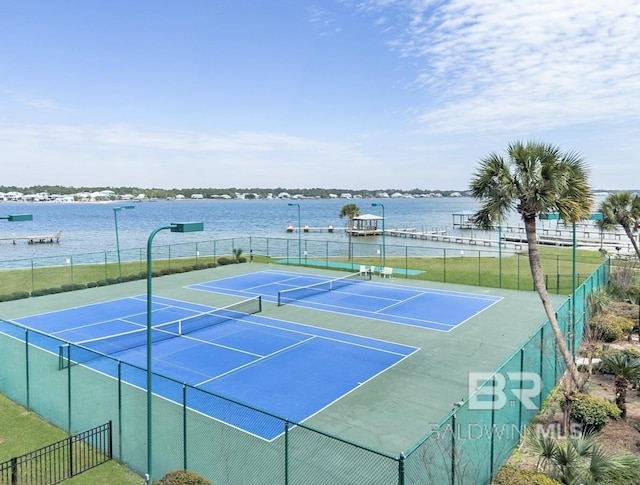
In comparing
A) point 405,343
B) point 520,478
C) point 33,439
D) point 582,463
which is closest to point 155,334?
point 33,439

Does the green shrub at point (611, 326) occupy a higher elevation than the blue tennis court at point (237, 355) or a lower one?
higher

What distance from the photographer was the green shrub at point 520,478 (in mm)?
8258

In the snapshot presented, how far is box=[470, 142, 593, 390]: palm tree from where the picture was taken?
41.5ft

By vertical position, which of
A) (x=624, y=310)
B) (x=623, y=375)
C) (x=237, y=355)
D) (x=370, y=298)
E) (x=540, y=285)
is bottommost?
(x=237, y=355)

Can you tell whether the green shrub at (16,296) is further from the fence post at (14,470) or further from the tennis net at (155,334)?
the fence post at (14,470)

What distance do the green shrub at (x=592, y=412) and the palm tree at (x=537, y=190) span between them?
0.93 metres

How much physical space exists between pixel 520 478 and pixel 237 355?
1128cm

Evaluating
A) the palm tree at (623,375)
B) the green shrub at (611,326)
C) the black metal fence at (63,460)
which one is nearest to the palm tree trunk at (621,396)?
the palm tree at (623,375)

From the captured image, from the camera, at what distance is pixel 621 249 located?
181 feet

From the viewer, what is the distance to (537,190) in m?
12.8

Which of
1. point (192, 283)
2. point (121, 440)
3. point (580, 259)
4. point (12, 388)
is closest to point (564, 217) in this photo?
point (121, 440)

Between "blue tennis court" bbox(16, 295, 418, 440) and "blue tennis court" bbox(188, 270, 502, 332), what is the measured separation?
3760 millimetres

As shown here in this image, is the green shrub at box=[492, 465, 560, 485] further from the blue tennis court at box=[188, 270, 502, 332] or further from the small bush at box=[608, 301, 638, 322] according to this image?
the small bush at box=[608, 301, 638, 322]

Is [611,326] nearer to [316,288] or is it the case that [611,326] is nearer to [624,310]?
[624,310]
